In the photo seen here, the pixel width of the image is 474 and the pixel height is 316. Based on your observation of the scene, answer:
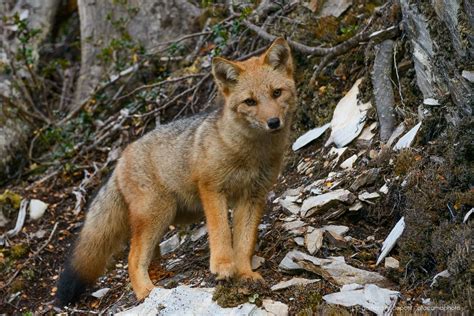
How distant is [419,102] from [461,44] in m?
1.62

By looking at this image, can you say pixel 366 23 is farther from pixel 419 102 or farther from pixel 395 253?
pixel 395 253

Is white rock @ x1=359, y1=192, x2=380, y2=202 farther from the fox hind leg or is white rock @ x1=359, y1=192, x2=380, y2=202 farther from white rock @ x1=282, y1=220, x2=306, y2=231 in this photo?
the fox hind leg

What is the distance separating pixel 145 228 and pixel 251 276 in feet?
4.42

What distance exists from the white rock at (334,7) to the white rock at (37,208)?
4.83 m

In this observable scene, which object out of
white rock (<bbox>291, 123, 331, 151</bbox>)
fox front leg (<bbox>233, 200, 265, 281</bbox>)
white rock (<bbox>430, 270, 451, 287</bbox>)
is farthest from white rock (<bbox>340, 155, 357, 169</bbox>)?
white rock (<bbox>430, 270, 451, 287</bbox>)

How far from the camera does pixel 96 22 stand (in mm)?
12992

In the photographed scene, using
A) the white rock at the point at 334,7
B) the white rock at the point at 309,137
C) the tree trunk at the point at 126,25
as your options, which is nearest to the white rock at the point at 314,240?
the white rock at the point at 309,137

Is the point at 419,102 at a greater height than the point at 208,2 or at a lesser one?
lesser

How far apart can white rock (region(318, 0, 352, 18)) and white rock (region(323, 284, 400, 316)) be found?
18.0 ft

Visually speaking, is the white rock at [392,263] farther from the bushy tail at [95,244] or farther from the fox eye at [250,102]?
the bushy tail at [95,244]

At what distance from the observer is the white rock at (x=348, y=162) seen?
7824 mm

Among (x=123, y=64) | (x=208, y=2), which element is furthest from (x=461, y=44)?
(x=123, y=64)

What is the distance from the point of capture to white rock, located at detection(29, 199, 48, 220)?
33.6 ft

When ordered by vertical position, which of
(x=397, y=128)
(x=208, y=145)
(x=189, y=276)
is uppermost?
(x=208, y=145)
